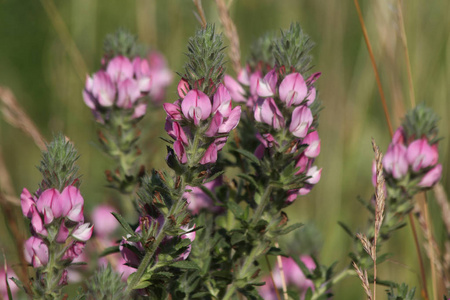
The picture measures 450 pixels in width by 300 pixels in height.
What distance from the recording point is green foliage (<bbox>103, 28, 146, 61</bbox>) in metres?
2.23

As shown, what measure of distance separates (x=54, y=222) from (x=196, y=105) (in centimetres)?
47

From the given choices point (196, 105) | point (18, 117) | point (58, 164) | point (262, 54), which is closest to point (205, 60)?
point (196, 105)

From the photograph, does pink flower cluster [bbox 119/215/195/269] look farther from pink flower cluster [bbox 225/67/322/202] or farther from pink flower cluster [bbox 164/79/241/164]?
pink flower cluster [bbox 225/67/322/202]

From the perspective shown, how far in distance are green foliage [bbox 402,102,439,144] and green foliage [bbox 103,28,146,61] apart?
1.00 meters

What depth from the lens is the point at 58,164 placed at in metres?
1.51

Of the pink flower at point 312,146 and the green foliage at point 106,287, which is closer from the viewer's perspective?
the green foliage at point 106,287

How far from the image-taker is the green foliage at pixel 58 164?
1.50 m

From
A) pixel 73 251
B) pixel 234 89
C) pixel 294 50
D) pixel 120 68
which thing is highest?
pixel 120 68

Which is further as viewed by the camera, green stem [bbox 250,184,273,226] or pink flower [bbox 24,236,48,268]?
green stem [bbox 250,184,273,226]

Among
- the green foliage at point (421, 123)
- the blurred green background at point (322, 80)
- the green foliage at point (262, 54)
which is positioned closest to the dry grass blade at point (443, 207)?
the blurred green background at point (322, 80)

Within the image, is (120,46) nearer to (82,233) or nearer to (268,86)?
(268,86)

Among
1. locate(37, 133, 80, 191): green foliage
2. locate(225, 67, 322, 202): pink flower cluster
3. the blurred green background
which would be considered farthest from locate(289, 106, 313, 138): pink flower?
the blurred green background

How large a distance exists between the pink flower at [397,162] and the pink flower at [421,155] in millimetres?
21

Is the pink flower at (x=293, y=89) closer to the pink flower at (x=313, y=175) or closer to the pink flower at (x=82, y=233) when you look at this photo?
the pink flower at (x=313, y=175)
